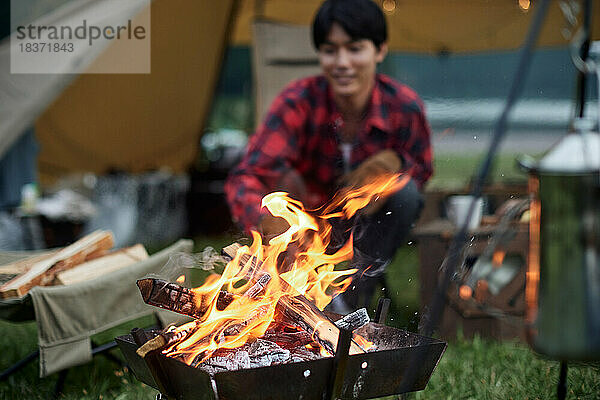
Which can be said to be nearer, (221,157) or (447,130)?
(447,130)

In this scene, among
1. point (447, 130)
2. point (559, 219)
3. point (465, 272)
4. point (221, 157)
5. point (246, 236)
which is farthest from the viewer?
point (221, 157)

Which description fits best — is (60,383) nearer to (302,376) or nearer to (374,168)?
(302,376)

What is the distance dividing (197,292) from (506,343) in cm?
156

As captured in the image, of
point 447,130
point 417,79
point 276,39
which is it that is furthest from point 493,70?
point 447,130

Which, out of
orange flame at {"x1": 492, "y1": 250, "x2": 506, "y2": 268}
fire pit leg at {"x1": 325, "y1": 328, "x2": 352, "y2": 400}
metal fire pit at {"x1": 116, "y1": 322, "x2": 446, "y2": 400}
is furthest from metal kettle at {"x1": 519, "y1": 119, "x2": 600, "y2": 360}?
orange flame at {"x1": 492, "y1": 250, "x2": 506, "y2": 268}

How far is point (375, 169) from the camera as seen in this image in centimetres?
253

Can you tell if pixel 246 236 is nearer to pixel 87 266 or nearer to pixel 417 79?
pixel 87 266

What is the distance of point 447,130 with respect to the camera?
2369 mm

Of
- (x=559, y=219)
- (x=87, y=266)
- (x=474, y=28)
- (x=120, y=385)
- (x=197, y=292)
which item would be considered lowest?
(x=120, y=385)

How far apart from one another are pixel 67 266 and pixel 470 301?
53.4 inches

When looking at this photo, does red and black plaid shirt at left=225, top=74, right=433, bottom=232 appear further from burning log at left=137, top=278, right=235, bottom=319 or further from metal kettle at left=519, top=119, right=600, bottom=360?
metal kettle at left=519, top=119, right=600, bottom=360

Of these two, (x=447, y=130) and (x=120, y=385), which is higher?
(x=447, y=130)

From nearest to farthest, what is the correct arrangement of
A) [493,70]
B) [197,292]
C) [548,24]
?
[197,292] → [493,70] → [548,24]

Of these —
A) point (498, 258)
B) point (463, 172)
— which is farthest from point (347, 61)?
point (463, 172)
